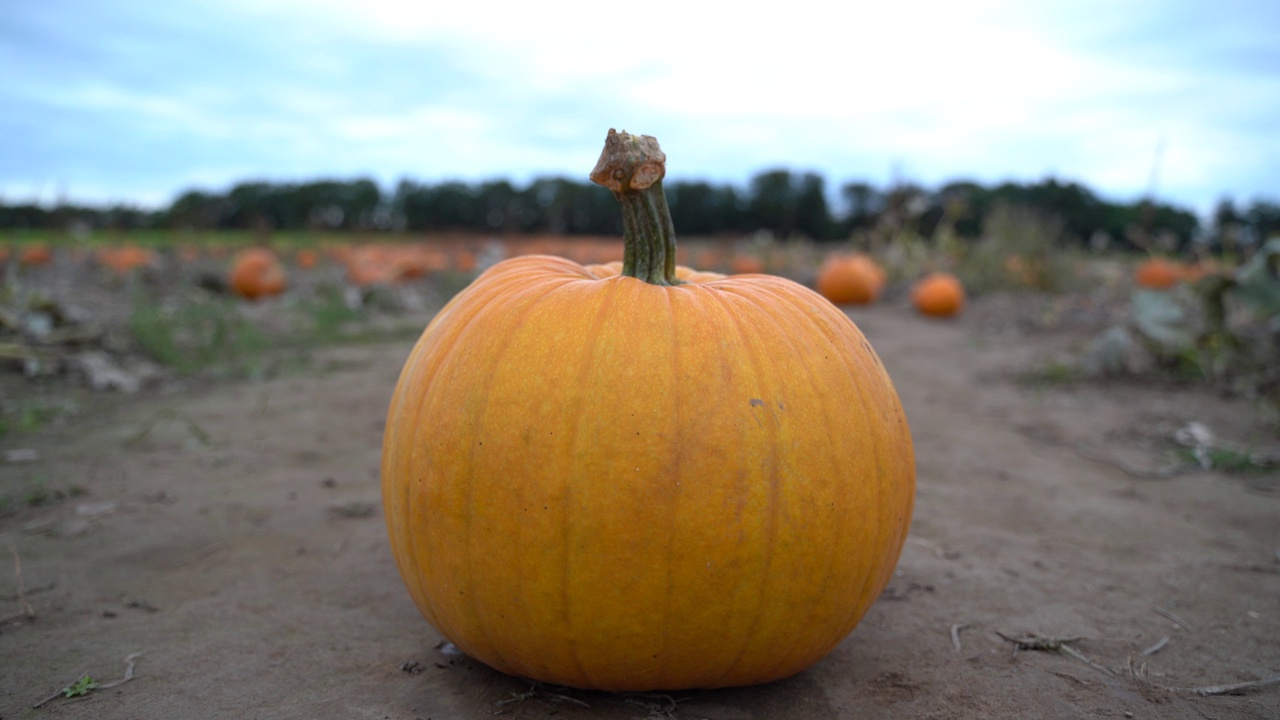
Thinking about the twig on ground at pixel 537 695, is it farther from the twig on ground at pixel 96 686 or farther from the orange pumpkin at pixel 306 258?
the orange pumpkin at pixel 306 258

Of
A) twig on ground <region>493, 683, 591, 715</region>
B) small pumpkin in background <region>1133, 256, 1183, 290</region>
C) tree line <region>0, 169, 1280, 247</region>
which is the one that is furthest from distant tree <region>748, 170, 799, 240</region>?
twig on ground <region>493, 683, 591, 715</region>

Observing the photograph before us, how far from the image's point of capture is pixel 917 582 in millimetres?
2678

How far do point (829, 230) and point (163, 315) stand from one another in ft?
71.7

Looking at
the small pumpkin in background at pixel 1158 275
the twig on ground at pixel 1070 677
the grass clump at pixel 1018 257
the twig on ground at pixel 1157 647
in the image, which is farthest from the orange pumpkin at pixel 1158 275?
the twig on ground at pixel 1070 677

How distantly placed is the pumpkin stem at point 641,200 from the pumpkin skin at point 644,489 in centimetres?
13

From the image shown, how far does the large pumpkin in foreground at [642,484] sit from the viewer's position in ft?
5.64

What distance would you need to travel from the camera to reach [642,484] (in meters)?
1.71

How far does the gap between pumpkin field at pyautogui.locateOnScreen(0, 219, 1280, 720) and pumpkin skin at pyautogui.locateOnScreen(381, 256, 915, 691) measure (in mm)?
51

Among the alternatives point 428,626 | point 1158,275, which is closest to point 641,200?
point 428,626

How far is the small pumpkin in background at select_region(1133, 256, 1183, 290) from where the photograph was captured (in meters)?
9.99

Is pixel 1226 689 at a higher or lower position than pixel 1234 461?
lower

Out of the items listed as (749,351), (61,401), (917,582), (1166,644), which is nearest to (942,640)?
(917,582)

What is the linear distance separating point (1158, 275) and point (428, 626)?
10.5 meters

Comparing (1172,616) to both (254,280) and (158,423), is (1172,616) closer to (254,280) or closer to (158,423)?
(158,423)
